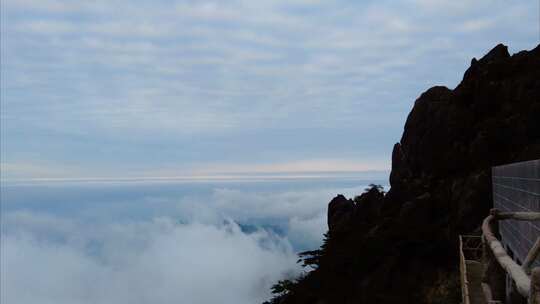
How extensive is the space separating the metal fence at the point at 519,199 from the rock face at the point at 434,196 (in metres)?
6.07

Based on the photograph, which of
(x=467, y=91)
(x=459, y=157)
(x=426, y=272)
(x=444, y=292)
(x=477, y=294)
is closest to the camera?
(x=477, y=294)

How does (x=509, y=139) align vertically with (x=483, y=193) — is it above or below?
above

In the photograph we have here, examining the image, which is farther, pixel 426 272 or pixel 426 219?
pixel 426 219

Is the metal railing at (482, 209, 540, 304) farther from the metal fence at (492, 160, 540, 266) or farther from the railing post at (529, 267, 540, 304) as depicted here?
the metal fence at (492, 160, 540, 266)

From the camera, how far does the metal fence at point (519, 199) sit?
883 inches

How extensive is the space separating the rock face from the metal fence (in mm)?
6074

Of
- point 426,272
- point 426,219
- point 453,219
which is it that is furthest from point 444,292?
point 426,219

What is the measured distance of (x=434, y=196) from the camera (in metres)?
50.8

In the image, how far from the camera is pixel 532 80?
51.2m

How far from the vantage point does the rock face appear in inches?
1662

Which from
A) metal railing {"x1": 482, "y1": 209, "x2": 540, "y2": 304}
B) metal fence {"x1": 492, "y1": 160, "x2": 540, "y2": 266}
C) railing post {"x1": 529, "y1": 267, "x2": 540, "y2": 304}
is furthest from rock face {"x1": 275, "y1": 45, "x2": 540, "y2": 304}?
railing post {"x1": 529, "y1": 267, "x2": 540, "y2": 304}

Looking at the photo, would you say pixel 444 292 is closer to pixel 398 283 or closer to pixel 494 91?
pixel 398 283

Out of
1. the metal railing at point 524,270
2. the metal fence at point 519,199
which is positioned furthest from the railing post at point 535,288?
the metal fence at point 519,199

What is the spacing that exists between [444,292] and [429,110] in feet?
102
